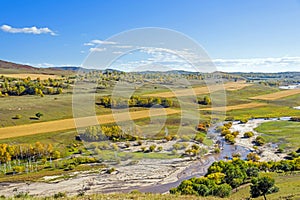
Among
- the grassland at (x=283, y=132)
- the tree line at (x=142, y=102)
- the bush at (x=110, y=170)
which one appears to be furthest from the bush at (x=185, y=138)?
the bush at (x=110, y=170)

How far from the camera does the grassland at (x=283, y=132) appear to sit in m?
54.7

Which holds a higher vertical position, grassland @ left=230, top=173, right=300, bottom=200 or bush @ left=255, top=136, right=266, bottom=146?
grassland @ left=230, top=173, right=300, bottom=200

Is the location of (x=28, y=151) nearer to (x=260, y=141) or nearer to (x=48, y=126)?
(x=48, y=126)

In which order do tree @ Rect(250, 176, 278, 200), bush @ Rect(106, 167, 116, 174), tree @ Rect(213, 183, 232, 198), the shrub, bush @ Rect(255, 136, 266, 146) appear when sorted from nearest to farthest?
1. tree @ Rect(250, 176, 278, 200)
2. tree @ Rect(213, 183, 232, 198)
3. bush @ Rect(106, 167, 116, 174)
4. bush @ Rect(255, 136, 266, 146)
5. the shrub

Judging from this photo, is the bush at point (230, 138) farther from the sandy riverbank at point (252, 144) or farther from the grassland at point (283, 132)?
the grassland at point (283, 132)

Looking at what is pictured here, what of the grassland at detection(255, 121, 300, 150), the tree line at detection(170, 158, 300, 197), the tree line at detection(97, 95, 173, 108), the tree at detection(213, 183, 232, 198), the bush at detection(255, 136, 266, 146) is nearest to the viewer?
the tree line at detection(170, 158, 300, 197)

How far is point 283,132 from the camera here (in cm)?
6406

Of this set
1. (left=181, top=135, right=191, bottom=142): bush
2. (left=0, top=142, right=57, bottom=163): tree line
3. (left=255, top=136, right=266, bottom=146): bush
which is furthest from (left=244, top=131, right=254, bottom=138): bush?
(left=0, top=142, right=57, bottom=163): tree line

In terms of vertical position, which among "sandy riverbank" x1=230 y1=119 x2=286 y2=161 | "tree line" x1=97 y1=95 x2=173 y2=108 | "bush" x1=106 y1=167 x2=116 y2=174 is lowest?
"bush" x1=106 y1=167 x2=116 y2=174

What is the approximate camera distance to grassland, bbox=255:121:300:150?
180 feet

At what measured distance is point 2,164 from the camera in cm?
4706

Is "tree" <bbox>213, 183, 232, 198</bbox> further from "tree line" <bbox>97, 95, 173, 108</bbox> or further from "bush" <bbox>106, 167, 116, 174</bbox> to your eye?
"tree line" <bbox>97, 95, 173, 108</bbox>

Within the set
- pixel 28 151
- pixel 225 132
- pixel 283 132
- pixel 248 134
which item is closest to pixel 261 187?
pixel 28 151

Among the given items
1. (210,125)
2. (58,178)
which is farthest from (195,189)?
(210,125)
